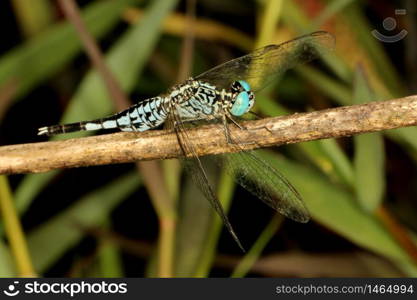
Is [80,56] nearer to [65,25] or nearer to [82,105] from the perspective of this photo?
[65,25]

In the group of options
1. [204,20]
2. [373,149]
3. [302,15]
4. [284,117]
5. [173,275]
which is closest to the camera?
[284,117]

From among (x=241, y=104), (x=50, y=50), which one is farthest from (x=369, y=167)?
(x=50, y=50)

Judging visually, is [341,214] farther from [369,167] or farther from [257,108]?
[257,108]

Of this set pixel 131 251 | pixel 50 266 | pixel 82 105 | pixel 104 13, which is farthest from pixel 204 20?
pixel 50 266

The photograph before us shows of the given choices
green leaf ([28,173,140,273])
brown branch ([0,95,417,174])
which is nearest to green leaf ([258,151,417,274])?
brown branch ([0,95,417,174])

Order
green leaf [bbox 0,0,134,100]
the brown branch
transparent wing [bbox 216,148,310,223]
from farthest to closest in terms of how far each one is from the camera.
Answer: green leaf [bbox 0,0,134,100] < transparent wing [bbox 216,148,310,223] < the brown branch
